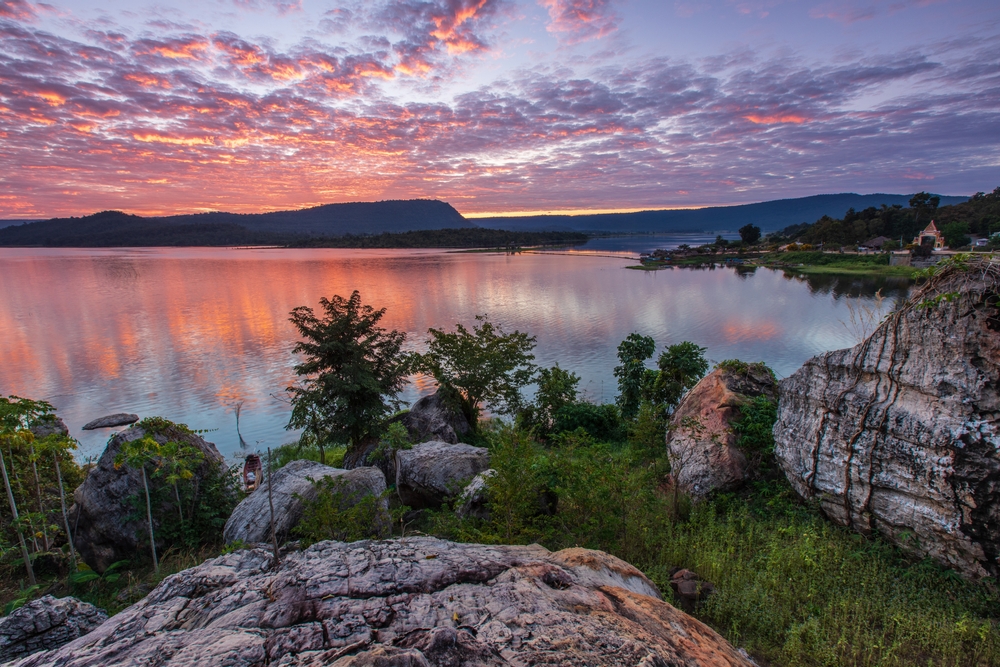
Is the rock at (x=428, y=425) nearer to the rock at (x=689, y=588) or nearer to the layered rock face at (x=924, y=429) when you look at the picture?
the rock at (x=689, y=588)

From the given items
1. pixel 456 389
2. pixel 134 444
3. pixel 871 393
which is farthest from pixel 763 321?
pixel 134 444

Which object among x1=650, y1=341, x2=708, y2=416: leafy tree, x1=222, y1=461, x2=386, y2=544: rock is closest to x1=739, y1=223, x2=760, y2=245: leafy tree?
x1=650, y1=341, x2=708, y2=416: leafy tree

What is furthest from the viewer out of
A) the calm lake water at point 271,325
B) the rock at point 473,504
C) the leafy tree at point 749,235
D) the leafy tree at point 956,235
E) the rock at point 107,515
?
the leafy tree at point 749,235

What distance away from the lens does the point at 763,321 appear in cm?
4184

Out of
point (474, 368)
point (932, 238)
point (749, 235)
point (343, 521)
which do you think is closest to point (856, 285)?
point (932, 238)

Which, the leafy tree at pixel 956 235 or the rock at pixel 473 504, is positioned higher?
the leafy tree at pixel 956 235

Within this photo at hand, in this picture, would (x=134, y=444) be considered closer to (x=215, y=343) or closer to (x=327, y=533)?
(x=327, y=533)

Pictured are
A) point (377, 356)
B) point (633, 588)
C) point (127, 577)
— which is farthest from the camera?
point (377, 356)

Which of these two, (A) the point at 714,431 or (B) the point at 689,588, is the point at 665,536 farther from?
(A) the point at 714,431

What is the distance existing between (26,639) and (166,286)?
269 ft

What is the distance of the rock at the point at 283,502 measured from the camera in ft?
26.9

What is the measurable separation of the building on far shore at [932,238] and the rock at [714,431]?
89.3m

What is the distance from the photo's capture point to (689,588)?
7.25 meters

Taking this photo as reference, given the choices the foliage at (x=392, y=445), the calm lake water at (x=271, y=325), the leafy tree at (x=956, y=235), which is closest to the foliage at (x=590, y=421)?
the calm lake water at (x=271, y=325)
